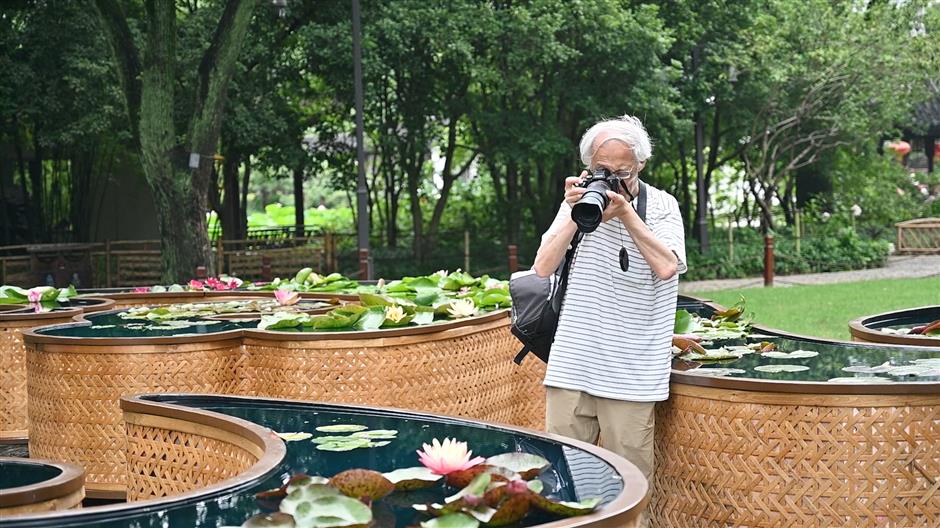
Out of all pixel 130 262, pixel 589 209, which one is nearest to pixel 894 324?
pixel 589 209

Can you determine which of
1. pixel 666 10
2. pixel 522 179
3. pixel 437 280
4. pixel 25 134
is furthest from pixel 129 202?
pixel 437 280

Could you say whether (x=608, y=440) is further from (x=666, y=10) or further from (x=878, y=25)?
(x=878, y=25)

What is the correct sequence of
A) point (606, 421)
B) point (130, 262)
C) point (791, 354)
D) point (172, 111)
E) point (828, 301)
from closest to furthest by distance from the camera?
point (606, 421) → point (791, 354) → point (172, 111) → point (828, 301) → point (130, 262)

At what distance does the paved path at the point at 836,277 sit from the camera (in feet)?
72.1

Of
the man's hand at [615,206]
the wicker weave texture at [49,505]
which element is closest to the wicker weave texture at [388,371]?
the man's hand at [615,206]

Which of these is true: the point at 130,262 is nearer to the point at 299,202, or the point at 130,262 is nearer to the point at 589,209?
the point at 299,202

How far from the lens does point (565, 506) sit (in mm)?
3020

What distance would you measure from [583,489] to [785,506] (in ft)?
4.31

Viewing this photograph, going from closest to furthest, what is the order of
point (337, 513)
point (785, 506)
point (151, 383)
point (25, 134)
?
point (337, 513) → point (785, 506) → point (151, 383) → point (25, 134)

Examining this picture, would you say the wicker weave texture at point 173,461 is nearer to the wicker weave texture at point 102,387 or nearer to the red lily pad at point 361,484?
the red lily pad at point 361,484

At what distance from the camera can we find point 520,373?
25.1 feet

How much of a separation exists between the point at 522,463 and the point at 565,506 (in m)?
0.48

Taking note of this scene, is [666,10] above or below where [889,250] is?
above

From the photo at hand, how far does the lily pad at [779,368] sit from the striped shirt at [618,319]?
51cm
